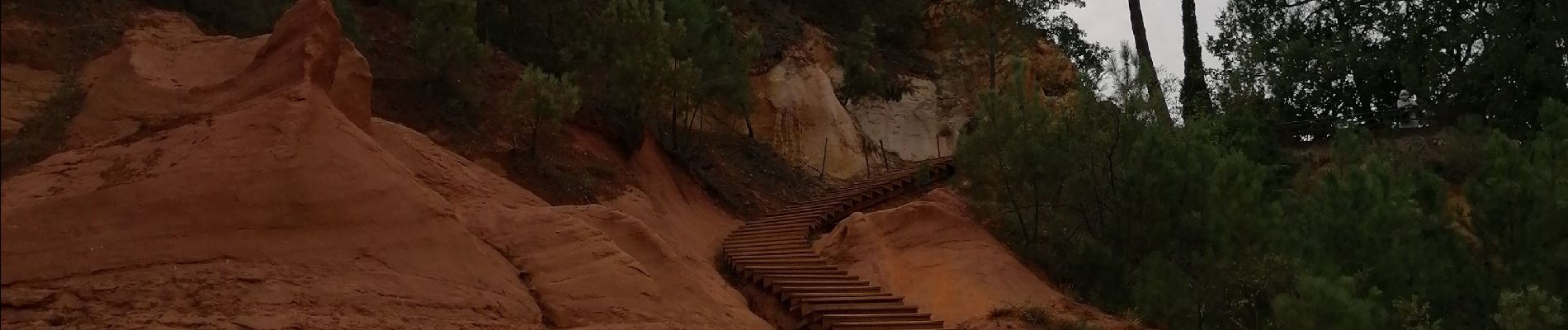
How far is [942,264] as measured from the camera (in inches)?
595

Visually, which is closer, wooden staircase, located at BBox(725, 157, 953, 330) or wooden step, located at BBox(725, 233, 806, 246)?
wooden staircase, located at BBox(725, 157, 953, 330)

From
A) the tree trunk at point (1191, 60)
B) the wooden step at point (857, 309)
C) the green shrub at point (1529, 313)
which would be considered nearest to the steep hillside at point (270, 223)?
the wooden step at point (857, 309)

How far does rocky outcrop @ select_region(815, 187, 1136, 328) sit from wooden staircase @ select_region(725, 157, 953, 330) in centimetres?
58

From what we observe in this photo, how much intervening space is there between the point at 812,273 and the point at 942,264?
6.10 ft

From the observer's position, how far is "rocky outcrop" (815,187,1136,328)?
13875 millimetres

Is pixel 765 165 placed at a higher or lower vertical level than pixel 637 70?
lower

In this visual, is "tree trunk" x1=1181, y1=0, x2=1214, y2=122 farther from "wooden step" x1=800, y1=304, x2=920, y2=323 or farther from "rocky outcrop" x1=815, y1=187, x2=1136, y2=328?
"wooden step" x1=800, y1=304, x2=920, y2=323

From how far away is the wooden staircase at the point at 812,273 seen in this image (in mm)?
12508

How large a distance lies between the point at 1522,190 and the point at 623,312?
485 inches

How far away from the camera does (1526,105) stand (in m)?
22.3

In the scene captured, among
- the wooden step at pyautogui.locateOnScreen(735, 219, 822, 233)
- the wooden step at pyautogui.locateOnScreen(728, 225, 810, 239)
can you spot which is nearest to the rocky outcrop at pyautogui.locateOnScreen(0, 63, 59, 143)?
the wooden step at pyautogui.locateOnScreen(728, 225, 810, 239)

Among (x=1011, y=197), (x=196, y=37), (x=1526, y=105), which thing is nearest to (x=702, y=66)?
(x=1011, y=197)

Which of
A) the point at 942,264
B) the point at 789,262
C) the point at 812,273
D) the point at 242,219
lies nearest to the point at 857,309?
the point at 812,273

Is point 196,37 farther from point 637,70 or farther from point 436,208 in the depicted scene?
point 637,70
